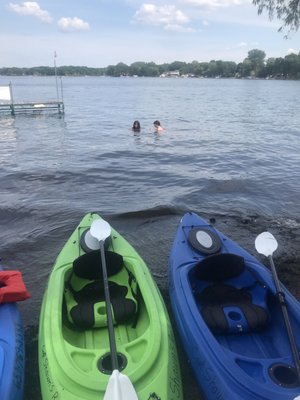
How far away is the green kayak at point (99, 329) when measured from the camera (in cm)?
281

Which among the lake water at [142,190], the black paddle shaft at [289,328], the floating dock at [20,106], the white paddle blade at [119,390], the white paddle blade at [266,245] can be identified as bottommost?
the lake water at [142,190]

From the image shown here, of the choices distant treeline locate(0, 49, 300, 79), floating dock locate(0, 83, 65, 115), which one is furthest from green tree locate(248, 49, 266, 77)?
floating dock locate(0, 83, 65, 115)

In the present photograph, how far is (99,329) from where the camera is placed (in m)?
3.81

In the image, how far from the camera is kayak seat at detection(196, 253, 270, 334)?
3.78 m

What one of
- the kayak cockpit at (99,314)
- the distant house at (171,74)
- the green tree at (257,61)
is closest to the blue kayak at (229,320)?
the kayak cockpit at (99,314)

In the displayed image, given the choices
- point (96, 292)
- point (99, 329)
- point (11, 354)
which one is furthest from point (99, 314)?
point (11, 354)

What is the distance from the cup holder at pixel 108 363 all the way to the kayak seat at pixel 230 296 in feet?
3.56

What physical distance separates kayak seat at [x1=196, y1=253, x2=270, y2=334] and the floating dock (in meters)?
23.1

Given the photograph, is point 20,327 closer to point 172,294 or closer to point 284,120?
point 172,294

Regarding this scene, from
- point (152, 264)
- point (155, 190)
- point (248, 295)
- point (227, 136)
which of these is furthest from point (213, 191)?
point (227, 136)

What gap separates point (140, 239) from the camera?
7.01 metres

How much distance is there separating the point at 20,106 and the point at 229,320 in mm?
25720

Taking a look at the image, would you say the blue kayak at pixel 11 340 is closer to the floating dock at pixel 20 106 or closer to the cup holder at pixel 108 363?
the cup holder at pixel 108 363

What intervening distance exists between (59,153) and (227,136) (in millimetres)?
9241
